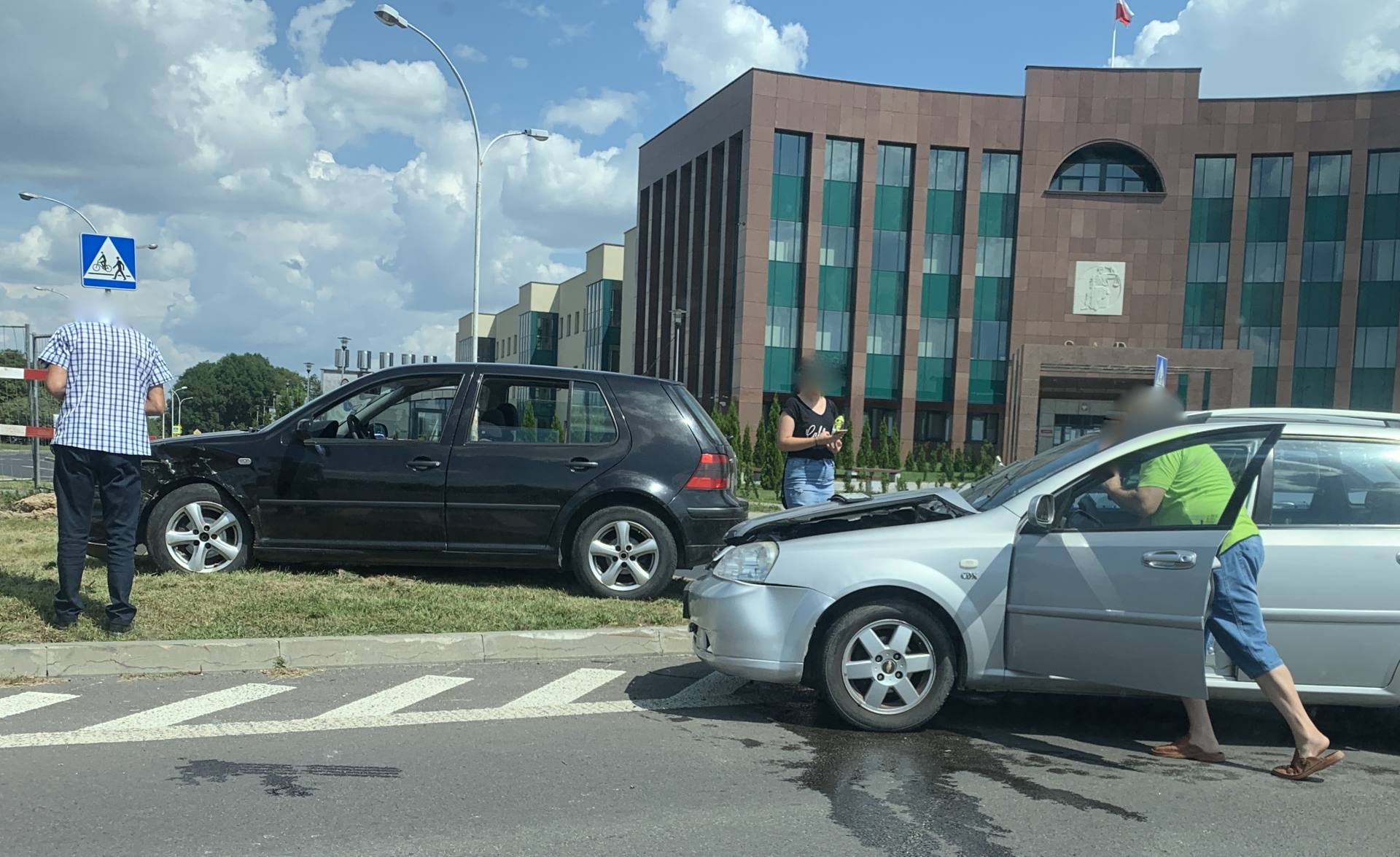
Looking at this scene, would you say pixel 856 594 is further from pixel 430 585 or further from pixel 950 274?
pixel 950 274

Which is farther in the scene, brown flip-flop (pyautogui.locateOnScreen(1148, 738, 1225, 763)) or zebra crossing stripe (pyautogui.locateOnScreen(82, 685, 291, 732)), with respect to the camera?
zebra crossing stripe (pyautogui.locateOnScreen(82, 685, 291, 732))

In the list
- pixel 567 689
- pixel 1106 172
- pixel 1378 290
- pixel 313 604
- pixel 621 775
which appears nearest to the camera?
pixel 621 775

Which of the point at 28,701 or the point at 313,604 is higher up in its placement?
the point at 313,604

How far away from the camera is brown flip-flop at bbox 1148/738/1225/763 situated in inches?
205

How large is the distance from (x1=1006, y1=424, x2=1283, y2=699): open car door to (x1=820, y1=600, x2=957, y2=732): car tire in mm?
344

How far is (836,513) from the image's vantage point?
599 centimetres

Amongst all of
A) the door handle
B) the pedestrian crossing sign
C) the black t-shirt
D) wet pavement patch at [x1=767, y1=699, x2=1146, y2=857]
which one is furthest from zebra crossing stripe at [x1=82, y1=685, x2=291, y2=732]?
the pedestrian crossing sign

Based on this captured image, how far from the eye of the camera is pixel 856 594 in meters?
5.45

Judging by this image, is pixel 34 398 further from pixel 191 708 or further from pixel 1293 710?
pixel 1293 710

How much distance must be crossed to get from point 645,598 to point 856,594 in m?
3.26

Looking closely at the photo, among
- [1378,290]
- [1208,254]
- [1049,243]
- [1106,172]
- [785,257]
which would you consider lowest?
[1378,290]

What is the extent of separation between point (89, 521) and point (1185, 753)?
6.07 m

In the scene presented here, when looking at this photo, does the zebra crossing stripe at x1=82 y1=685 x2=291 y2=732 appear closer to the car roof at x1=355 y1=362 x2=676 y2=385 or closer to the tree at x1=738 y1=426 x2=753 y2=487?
the car roof at x1=355 y1=362 x2=676 y2=385

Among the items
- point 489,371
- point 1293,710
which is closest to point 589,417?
point 489,371
